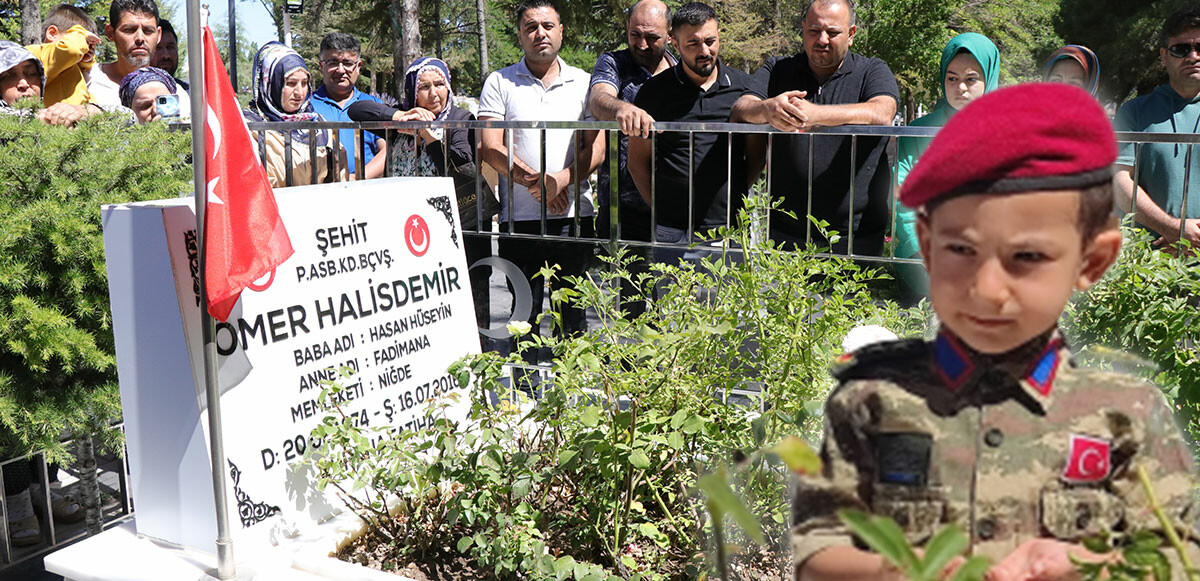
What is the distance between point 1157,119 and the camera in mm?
4891

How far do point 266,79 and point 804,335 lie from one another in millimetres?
4627

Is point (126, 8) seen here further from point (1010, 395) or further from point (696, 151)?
point (1010, 395)

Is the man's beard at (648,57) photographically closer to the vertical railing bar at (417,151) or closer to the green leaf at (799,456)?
the vertical railing bar at (417,151)

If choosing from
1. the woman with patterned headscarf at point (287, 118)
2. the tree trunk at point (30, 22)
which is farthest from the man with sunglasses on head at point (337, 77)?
the tree trunk at point (30, 22)

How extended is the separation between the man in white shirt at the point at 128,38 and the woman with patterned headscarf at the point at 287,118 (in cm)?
61

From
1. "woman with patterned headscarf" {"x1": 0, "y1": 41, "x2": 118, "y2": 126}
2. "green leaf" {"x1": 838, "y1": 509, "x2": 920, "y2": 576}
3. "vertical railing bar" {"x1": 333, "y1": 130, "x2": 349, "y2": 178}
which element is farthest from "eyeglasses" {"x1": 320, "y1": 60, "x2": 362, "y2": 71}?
"green leaf" {"x1": 838, "y1": 509, "x2": 920, "y2": 576}

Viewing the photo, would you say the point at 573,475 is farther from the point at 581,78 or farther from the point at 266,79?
the point at 266,79

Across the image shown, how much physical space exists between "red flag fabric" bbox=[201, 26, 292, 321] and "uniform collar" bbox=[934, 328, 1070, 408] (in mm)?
2419

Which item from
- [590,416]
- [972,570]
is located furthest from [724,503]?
[590,416]

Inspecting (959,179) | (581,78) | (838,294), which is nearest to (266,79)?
(581,78)

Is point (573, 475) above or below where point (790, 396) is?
below

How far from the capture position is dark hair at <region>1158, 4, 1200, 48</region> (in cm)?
474

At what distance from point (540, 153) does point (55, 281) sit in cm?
248

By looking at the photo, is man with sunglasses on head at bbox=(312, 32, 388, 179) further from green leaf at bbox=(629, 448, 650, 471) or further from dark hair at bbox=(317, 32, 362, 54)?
green leaf at bbox=(629, 448, 650, 471)
